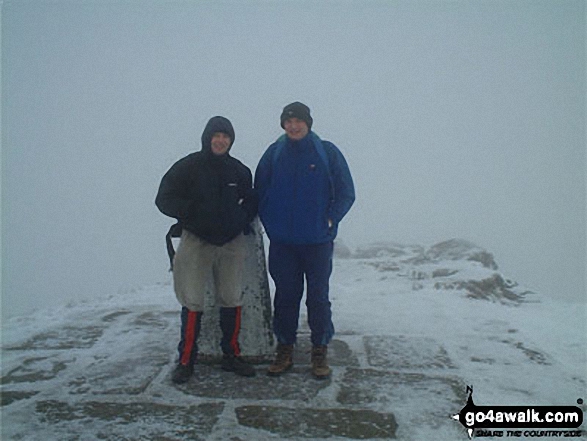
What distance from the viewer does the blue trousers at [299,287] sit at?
4.10 metres

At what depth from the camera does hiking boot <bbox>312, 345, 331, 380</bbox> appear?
3832 mm

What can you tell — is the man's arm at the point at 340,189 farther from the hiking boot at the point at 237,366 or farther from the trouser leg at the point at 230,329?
the hiking boot at the point at 237,366

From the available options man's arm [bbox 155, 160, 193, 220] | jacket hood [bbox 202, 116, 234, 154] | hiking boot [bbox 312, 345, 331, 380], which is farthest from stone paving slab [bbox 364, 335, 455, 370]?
jacket hood [bbox 202, 116, 234, 154]

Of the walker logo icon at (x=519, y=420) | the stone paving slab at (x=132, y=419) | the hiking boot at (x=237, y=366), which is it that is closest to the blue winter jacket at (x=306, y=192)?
the hiking boot at (x=237, y=366)

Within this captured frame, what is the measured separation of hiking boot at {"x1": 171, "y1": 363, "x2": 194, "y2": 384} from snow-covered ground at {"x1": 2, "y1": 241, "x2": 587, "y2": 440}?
3.6 inches

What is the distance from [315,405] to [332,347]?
1.34 m

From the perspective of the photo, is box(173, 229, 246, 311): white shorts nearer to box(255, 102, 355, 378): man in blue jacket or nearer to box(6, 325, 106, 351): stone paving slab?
box(255, 102, 355, 378): man in blue jacket

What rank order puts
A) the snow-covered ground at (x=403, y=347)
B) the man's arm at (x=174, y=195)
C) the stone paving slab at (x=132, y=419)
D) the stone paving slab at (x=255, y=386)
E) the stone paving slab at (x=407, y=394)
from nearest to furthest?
the stone paving slab at (x=132, y=419) < the stone paving slab at (x=407, y=394) < the snow-covered ground at (x=403, y=347) < the stone paving slab at (x=255, y=386) < the man's arm at (x=174, y=195)

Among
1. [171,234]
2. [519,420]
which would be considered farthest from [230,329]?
[519,420]

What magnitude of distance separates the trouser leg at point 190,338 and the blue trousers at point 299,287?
724 mm

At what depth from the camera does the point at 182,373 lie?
3803 mm

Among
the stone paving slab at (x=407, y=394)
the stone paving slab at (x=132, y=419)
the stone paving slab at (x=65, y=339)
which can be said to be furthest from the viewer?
the stone paving slab at (x=65, y=339)

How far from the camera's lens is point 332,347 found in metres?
4.62

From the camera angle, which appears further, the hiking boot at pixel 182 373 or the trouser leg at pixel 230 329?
the trouser leg at pixel 230 329
